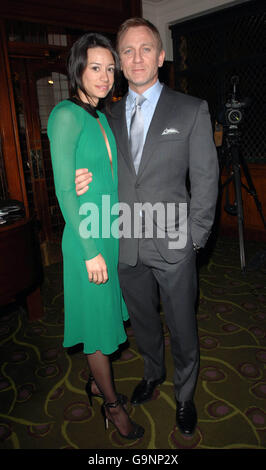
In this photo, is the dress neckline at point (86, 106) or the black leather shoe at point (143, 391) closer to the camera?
the dress neckline at point (86, 106)

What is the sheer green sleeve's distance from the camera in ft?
4.25

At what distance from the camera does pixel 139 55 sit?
1.50 metres

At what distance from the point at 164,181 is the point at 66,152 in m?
0.47

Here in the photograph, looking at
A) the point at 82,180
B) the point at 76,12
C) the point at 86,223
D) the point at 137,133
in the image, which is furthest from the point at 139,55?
the point at 76,12

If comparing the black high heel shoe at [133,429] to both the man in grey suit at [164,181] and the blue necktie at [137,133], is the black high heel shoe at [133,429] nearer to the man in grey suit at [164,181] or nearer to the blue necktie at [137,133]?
the man in grey suit at [164,181]

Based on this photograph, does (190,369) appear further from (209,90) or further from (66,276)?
(209,90)

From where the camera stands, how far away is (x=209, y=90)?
5086mm

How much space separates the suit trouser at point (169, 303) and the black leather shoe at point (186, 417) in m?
0.04

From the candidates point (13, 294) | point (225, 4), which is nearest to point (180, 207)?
point (13, 294)

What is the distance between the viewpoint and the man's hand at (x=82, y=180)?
1.38 metres

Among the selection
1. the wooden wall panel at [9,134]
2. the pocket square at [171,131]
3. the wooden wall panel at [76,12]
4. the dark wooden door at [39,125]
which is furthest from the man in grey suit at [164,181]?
the dark wooden door at [39,125]

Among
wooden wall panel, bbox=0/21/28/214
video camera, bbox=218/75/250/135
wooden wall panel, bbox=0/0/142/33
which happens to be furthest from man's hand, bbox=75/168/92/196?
video camera, bbox=218/75/250/135

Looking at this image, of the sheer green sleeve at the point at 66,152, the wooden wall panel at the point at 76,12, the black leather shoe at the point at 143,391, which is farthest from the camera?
the wooden wall panel at the point at 76,12
